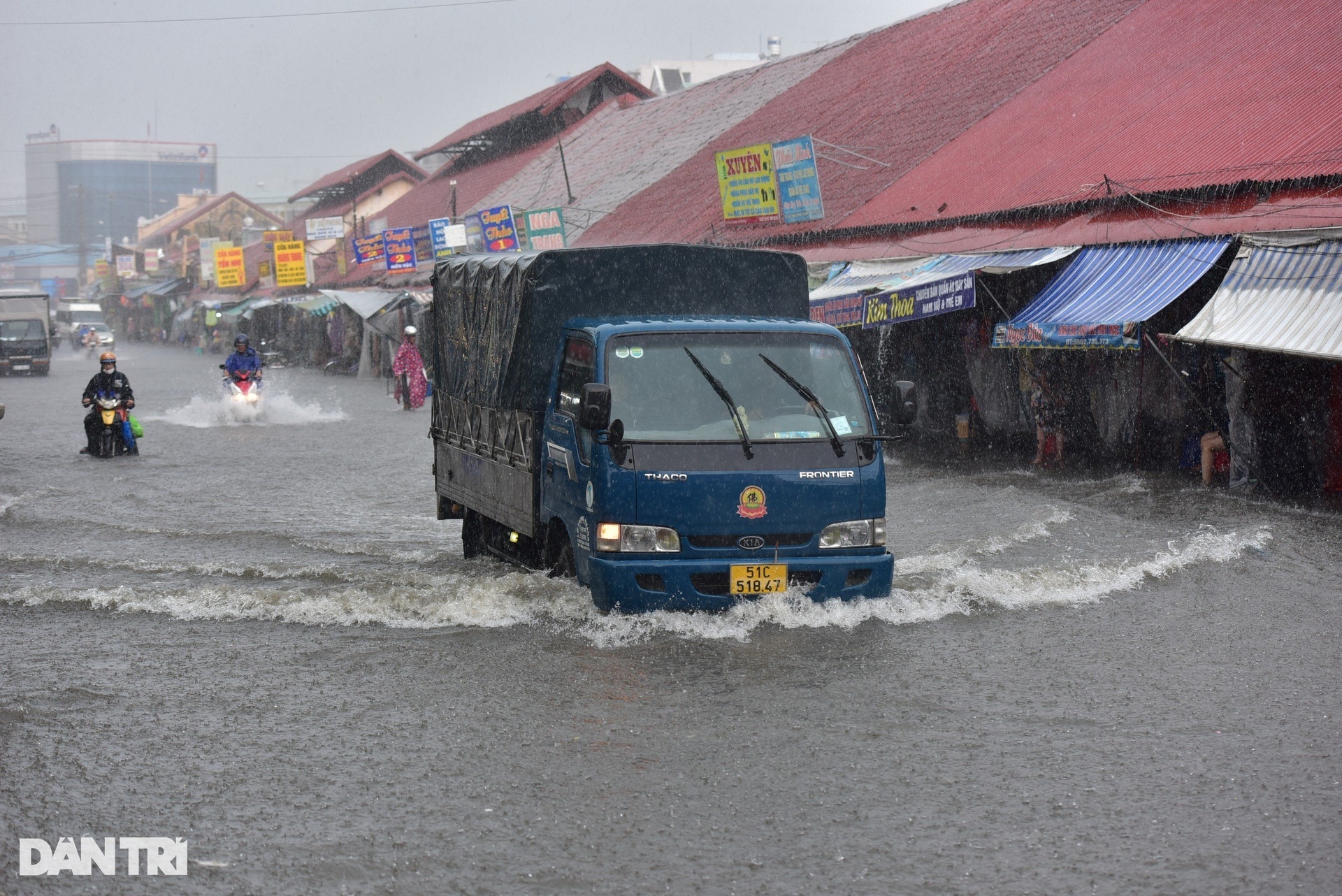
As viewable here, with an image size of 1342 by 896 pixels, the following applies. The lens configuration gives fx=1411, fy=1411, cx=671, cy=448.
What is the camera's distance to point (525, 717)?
21.6 feet

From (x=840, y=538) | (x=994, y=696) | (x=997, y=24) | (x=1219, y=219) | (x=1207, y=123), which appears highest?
(x=997, y=24)

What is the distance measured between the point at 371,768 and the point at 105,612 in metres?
4.36

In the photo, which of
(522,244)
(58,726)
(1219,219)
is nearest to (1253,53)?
(1219,219)

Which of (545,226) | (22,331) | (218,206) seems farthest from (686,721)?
(218,206)

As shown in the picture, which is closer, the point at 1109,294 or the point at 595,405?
the point at 595,405

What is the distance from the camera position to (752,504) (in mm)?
8164

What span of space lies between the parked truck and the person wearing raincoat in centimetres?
2033

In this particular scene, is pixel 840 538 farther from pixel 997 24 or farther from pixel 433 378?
pixel 997 24

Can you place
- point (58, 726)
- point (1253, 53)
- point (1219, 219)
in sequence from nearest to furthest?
point (58, 726), point (1219, 219), point (1253, 53)

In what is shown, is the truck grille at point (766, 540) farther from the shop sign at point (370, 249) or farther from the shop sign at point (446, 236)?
the shop sign at point (370, 249)

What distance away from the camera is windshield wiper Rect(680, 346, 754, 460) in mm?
8258

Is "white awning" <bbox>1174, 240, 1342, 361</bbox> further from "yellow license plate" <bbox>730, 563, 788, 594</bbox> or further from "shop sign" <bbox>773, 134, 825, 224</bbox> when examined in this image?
"shop sign" <bbox>773, 134, 825, 224</bbox>

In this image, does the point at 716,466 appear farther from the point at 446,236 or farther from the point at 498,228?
the point at 446,236

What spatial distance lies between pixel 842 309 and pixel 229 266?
49.4 m
